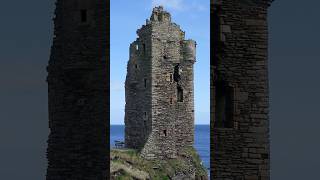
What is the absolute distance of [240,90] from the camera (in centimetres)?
1179

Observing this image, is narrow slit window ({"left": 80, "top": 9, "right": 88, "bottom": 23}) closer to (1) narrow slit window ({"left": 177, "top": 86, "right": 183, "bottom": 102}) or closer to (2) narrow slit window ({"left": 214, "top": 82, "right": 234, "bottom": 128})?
(2) narrow slit window ({"left": 214, "top": 82, "right": 234, "bottom": 128})

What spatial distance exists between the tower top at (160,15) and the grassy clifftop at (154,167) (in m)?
8.98

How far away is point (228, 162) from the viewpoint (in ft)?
38.2

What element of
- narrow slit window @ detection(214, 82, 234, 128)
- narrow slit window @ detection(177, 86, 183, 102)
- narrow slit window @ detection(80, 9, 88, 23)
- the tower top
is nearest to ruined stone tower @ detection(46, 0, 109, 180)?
narrow slit window @ detection(80, 9, 88, 23)

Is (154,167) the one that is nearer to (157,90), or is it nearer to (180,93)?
(157,90)

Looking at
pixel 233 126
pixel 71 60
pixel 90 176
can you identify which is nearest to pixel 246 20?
pixel 233 126

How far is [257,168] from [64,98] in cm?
428

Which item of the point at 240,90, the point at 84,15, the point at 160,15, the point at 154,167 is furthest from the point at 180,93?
the point at 240,90

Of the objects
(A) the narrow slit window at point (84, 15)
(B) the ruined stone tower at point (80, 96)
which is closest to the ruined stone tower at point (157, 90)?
(B) the ruined stone tower at point (80, 96)

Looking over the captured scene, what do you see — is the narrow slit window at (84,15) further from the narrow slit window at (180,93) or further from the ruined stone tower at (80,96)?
the narrow slit window at (180,93)

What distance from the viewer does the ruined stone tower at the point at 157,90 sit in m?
39.0

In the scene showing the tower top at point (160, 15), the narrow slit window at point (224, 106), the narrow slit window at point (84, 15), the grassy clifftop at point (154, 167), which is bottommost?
the grassy clifftop at point (154, 167)

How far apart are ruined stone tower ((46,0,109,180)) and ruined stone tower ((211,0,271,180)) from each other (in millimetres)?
2327

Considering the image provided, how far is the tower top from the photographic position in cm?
3916
